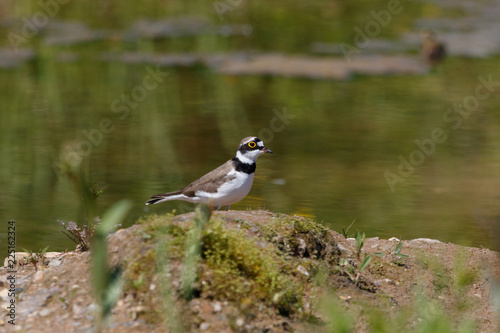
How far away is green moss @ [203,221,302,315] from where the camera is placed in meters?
4.70

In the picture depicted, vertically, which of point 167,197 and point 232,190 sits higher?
point 232,190

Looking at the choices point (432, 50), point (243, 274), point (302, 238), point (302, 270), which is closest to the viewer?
point (243, 274)

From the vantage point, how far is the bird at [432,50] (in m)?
13.9

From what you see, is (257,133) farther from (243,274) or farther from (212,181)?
(243,274)

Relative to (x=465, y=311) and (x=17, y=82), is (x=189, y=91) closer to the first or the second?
(x=17, y=82)

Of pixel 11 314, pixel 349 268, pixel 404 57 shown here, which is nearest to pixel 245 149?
pixel 349 268

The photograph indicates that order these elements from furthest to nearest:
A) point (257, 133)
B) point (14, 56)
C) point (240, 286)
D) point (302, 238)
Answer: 1. point (14, 56)
2. point (257, 133)
3. point (302, 238)
4. point (240, 286)

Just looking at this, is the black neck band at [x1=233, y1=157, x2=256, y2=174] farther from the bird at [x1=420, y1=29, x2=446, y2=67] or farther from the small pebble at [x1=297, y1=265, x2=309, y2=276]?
the bird at [x1=420, y1=29, x2=446, y2=67]

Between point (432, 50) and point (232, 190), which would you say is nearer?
point (232, 190)

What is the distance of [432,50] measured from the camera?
45.9 feet

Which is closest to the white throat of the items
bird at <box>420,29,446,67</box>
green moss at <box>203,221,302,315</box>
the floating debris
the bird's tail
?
the bird's tail

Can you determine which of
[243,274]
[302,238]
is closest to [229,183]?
[302,238]

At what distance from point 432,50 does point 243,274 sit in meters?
9.81

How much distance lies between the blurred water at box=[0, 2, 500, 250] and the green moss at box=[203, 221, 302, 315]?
6.19 feet
